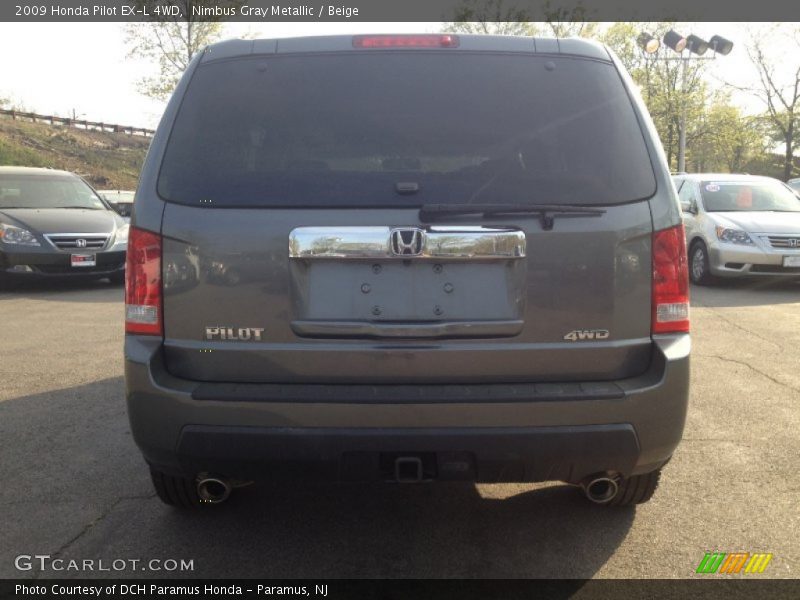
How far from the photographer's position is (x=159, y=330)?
2676mm

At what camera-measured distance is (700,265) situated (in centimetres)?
1150

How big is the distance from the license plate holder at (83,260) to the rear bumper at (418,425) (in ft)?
28.7

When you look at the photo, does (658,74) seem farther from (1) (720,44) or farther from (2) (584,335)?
(2) (584,335)

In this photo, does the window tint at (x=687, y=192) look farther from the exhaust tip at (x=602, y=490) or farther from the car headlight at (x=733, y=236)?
the exhaust tip at (x=602, y=490)

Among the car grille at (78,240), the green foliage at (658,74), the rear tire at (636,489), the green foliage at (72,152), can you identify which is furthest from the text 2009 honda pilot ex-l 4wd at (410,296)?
the green foliage at (72,152)

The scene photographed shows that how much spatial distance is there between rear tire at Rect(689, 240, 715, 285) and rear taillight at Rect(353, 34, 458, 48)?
Result: 9.34m

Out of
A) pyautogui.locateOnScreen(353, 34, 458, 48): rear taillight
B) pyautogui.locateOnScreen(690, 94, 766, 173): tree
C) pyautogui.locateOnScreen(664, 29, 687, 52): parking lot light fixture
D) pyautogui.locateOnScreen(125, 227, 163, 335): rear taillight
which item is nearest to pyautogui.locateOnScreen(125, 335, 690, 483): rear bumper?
pyautogui.locateOnScreen(125, 227, 163, 335): rear taillight

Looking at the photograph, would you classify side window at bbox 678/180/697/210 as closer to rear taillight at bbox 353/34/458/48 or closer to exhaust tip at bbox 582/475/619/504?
exhaust tip at bbox 582/475/619/504

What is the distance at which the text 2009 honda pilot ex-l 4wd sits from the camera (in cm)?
254

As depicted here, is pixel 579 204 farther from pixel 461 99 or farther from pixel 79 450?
pixel 79 450

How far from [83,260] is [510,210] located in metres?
9.44

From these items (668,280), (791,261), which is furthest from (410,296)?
(791,261)

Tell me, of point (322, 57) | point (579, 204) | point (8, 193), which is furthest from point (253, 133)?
point (8, 193)

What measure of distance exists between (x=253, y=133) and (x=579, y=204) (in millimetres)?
1157
